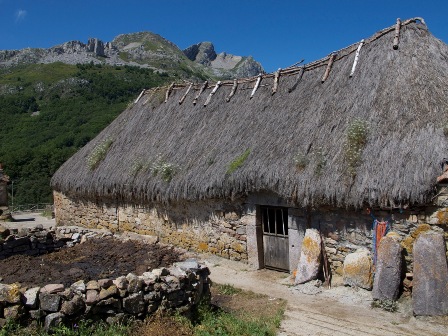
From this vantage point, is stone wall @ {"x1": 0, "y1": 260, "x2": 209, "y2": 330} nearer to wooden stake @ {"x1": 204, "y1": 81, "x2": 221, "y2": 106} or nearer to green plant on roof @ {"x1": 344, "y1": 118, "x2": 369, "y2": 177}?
green plant on roof @ {"x1": 344, "y1": 118, "x2": 369, "y2": 177}

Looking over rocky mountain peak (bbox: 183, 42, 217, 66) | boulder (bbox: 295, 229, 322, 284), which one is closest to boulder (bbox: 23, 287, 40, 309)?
boulder (bbox: 295, 229, 322, 284)

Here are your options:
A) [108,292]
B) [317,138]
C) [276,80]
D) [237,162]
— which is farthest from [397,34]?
[108,292]

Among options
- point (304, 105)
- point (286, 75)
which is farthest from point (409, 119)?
point (286, 75)

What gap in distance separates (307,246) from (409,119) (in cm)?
323

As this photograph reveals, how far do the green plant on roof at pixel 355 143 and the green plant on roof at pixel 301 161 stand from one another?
89 centimetres

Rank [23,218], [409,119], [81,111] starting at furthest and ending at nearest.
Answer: [81,111]
[23,218]
[409,119]

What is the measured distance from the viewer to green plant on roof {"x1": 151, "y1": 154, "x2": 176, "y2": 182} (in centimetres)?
1226

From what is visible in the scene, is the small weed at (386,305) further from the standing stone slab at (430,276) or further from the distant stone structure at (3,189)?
the distant stone structure at (3,189)

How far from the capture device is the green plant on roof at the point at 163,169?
1226 centimetres

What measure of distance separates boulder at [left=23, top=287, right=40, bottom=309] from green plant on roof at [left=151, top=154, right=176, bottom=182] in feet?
21.5

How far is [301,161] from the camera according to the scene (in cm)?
932

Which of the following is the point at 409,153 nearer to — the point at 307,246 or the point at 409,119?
the point at 409,119

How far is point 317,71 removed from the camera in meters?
12.1

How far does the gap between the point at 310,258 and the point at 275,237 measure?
4.94 ft
